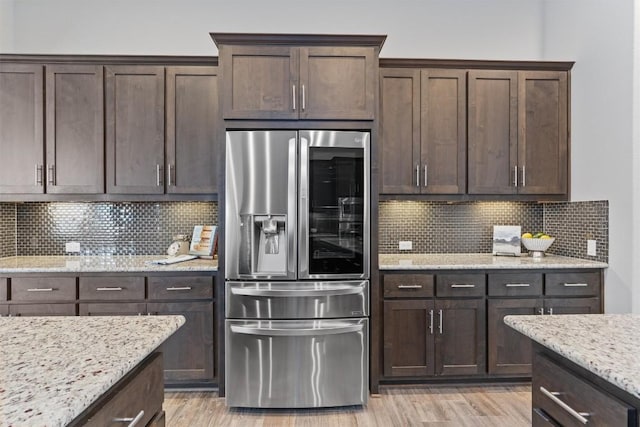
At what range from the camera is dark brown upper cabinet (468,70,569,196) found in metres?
3.14

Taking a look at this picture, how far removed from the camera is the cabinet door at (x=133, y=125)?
3.02 metres

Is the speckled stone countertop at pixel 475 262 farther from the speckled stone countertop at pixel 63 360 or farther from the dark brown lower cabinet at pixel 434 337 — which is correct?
the speckled stone countertop at pixel 63 360

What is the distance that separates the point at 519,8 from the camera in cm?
357

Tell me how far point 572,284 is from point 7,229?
458cm

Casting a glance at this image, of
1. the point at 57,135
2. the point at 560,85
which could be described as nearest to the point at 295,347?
the point at 57,135

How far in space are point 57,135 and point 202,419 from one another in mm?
2386

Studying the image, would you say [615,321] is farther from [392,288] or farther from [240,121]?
[240,121]

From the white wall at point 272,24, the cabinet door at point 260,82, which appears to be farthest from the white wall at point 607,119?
the cabinet door at point 260,82

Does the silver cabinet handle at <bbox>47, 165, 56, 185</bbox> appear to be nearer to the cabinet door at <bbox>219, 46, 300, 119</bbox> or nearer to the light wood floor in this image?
the cabinet door at <bbox>219, 46, 300, 119</bbox>

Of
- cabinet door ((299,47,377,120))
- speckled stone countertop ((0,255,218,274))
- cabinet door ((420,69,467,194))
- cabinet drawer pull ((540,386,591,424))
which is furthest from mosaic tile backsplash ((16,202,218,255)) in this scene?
cabinet drawer pull ((540,386,591,424))

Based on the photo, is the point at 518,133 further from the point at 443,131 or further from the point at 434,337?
the point at 434,337

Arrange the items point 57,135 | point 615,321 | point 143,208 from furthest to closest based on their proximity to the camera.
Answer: point 143,208, point 57,135, point 615,321

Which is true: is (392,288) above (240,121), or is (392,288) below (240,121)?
below

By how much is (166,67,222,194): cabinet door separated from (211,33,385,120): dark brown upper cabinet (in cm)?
54
